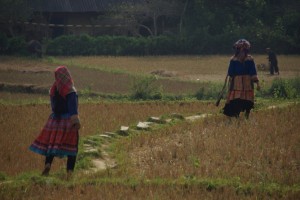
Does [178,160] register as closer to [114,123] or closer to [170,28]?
[114,123]

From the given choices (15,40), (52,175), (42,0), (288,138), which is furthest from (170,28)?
(52,175)

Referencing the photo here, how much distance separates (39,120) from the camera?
11617 millimetres

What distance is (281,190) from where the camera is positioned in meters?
6.58

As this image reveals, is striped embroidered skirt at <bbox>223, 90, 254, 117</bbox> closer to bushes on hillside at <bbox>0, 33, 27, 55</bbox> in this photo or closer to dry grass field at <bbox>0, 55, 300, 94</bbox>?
dry grass field at <bbox>0, 55, 300, 94</bbox>

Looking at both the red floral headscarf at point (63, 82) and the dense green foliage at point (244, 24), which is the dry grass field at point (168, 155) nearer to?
the red floral headscarf at point (63, 82)

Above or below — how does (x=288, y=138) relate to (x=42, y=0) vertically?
below

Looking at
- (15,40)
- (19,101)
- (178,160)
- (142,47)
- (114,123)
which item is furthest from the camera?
(142,47)

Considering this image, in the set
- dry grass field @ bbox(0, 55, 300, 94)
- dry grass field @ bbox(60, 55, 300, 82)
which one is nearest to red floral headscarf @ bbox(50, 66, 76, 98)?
dry grass field @ bbox(0, 55, 300, 94)

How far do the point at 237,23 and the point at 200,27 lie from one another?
2599mm

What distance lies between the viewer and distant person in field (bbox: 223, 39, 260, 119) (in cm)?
1079

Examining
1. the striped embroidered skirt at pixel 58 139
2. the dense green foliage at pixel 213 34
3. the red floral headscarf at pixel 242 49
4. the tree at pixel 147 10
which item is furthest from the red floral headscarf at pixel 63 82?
the tree at pixel 147 10

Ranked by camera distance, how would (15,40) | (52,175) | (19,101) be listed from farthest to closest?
1. (15,40)
2. (19,101)
3. (52,175)

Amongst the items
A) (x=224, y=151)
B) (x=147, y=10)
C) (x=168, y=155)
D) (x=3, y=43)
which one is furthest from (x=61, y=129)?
(x=147, y=10)

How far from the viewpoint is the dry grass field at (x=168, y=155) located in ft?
21.9
